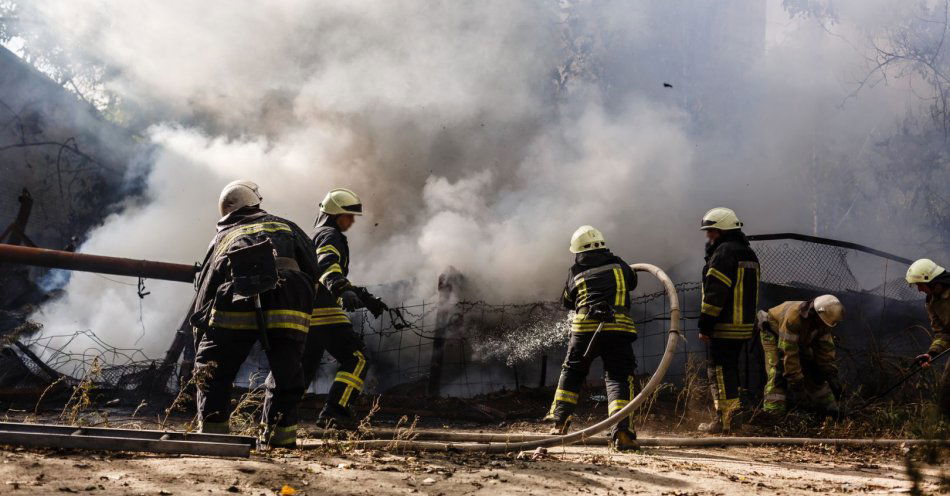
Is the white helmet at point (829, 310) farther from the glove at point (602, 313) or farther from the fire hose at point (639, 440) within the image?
the glove at point (602, 313)

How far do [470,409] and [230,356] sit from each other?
3353 millimetres

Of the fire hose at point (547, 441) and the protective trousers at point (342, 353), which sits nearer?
the fire hose at point (547, 441)

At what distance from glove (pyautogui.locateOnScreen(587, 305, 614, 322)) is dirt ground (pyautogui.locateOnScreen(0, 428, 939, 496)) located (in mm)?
939

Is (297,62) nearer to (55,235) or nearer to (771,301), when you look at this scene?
(55,235)

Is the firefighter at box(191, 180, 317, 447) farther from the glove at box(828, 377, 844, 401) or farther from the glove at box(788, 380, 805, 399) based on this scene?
the glove at box(828, 377, 844, 401)

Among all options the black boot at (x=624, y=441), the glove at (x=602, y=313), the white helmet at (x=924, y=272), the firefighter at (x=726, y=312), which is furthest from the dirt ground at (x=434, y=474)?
the white helmet at (x=924, y=272)

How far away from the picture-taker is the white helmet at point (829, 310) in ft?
20.5

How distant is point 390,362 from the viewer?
9.12 m

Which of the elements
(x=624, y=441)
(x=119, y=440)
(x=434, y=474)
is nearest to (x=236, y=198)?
(x=119, y=440)

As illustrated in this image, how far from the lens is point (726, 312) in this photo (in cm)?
615

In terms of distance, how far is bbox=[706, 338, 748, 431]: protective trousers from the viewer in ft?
19.4

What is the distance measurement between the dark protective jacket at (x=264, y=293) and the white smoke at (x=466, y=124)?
5.63 meters

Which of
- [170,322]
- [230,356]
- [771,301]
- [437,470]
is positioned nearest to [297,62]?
[170,322]

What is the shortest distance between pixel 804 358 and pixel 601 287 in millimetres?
2371
